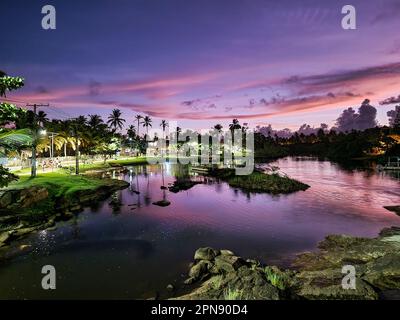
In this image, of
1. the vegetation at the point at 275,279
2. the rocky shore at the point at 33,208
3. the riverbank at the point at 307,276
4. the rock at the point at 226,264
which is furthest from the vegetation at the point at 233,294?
the rocky shore at the point at 33,208

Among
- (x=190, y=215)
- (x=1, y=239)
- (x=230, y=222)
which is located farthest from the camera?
(x=190, y=215)

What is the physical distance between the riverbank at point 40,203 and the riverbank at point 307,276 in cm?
1408

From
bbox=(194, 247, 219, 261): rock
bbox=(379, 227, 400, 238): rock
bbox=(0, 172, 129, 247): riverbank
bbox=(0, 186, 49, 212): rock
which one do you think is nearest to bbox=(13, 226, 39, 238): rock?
bbox=(0, 172, 129, 247): riverbank

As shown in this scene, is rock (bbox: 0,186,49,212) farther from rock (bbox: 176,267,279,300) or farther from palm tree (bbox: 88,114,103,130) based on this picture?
palm tree (bbox: 88,114,103,130)

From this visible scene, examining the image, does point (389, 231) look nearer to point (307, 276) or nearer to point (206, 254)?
point (307, 276)

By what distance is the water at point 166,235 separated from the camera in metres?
15.2

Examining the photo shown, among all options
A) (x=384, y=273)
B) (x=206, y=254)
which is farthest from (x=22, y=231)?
(x=384, y=273)

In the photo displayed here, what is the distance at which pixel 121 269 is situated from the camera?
16.6 m

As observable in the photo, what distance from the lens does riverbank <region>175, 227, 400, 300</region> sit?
12266mm

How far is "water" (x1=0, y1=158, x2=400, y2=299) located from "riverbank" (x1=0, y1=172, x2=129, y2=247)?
1428mm

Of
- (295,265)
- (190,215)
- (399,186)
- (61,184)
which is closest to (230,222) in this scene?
(190,215)

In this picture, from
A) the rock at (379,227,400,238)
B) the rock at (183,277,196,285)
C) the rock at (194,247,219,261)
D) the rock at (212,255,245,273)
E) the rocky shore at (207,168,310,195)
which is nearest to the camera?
the rock at (183,277,196,285)
